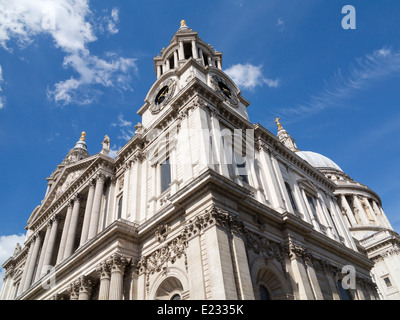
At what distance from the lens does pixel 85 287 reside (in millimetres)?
24000

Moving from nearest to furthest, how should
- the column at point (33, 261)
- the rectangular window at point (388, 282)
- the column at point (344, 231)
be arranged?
1. the column at point (33, 261)
2. the column at point (344, 231)
3. the rectangular window at point (388, 282)

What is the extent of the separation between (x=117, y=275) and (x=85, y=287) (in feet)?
12.7

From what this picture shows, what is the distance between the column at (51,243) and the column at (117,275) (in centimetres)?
1346

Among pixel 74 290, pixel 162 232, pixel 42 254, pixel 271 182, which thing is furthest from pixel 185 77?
pixel 42 254

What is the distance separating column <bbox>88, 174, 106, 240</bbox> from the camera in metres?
28.6

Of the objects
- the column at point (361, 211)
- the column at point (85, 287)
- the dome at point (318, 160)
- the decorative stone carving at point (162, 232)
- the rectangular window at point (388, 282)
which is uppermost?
the dome at point (318, 160)

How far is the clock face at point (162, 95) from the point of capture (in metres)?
32.3

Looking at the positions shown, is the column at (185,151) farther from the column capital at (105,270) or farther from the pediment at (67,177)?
the pediment at (67,177)

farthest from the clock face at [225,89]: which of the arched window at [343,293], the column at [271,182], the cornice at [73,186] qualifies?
the arched window at [343,293]

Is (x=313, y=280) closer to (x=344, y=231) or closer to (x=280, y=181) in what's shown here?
(x=280, y=181)

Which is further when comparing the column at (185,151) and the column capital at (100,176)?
the column capital at (100,176)

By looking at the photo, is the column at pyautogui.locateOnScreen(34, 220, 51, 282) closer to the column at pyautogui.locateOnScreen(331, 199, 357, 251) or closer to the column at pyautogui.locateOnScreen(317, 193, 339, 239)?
the column at pyautogui.locateOnScreen(317, 193, 339, 239)
